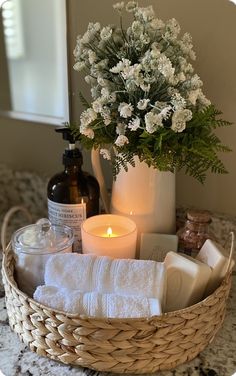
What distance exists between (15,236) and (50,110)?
0.31 metres

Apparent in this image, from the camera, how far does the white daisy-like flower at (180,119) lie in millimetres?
603

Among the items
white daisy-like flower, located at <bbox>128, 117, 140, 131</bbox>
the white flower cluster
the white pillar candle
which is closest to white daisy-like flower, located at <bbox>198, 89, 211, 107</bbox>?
the white flower cluster

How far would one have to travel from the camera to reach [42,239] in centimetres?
69

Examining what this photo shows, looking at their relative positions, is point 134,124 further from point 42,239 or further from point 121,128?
point 42,239

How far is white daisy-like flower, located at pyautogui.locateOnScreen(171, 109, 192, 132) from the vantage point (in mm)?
603

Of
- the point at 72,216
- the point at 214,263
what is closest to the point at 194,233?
the point at 214,263

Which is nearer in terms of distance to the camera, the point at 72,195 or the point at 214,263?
the point at 214,263

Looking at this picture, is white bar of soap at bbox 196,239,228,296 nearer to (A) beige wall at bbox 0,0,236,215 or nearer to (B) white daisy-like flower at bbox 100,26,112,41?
(A) beige wall at bbox 0,0,236,215

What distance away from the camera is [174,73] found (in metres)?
0.65

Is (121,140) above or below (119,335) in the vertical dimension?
above

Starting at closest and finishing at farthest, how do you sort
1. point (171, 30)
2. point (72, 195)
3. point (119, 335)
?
1. point (119, 335)
2. point (171, 30)
3. point (72, 195)

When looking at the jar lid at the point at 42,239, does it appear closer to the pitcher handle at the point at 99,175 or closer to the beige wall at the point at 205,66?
the pitcher handle at the point at 99,175

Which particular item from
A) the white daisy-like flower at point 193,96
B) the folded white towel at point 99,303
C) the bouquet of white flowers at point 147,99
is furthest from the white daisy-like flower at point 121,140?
the folded white towel at point 99,303

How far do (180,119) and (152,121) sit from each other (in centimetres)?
4
